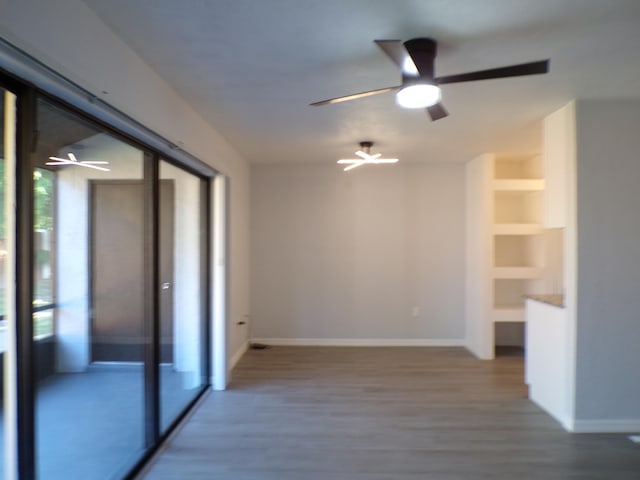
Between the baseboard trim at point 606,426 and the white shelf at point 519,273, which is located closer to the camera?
the baseboard trim at point 606,426

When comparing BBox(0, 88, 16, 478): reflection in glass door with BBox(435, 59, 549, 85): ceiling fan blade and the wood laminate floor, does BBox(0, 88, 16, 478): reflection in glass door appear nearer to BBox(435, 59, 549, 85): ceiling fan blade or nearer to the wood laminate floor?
the wood laminate floor

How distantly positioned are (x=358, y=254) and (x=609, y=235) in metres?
2.89

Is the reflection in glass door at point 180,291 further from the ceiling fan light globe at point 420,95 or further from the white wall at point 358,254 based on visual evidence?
the ceiling fan light globe at point 420,95

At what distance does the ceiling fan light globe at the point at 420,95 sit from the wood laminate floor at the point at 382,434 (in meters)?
2.21

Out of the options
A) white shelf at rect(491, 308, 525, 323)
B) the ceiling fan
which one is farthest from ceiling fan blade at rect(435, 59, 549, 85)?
white shelf at rect(491, 308, 525, 323)

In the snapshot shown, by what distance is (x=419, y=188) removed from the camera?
16.8ft

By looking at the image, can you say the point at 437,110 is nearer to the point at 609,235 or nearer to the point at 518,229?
the point at 609,235

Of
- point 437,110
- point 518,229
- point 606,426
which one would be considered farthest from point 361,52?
point 518,229

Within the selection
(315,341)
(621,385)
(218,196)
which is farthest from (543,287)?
(218,196)

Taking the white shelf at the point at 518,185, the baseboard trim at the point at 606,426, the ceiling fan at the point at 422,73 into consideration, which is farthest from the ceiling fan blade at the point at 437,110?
the white shelf at the point at 518,185

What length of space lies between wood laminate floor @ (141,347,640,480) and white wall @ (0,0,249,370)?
2.16 m

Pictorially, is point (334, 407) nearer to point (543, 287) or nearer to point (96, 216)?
point (96, 216)

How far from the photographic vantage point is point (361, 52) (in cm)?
204

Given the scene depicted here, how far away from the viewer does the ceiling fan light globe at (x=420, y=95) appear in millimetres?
1910
